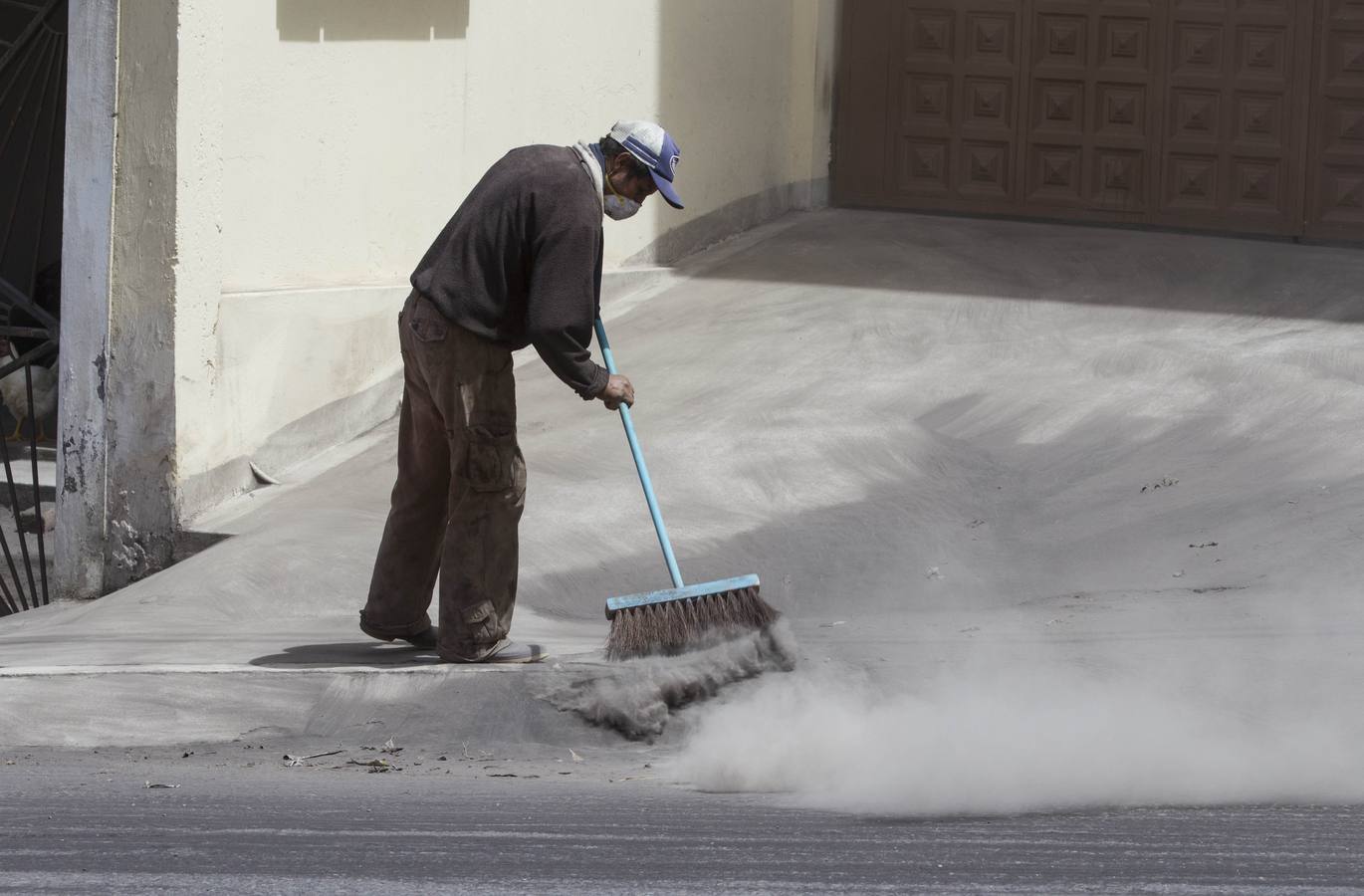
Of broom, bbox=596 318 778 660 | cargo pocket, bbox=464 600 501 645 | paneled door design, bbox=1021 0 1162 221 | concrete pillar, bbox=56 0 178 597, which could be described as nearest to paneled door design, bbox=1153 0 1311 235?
paneled door design, bbox=1021 0 1162 221

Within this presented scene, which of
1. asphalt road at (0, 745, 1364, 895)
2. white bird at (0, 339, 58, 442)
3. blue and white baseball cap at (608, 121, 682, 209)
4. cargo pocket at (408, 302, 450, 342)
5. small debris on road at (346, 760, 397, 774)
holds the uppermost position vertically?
blue and white baseball cap at (608, 121, 682, 209)

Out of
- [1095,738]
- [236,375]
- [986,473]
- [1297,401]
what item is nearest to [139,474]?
[236,375]

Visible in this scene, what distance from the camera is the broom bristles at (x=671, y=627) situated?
180 inches

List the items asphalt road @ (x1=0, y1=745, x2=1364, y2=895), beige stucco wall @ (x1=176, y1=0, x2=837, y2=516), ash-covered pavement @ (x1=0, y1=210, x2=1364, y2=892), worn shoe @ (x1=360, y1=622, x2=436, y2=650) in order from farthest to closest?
beige stucco wall @ (x1=176, y1=0, x2=837, y2=516) → worn shoe @ (x1=360, y1=622, x2=436, y2=650) → ash-covered pavement @ (x1=0, y1=210, x2=1364, y2=892) → asphalt road @ (x1=0, y1=745, x2=1364, y2=895)

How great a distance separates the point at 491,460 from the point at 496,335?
0.34 meters

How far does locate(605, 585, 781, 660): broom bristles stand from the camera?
4.57 meters

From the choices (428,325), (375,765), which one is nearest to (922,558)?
(428,325)

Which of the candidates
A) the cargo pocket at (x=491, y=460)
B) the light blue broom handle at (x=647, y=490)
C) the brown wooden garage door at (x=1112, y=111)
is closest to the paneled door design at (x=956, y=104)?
the brown wooden garage door at (x=1112, y=111)

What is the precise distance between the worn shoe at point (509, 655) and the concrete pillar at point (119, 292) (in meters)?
2.10

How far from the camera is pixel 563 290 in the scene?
14.5 feet

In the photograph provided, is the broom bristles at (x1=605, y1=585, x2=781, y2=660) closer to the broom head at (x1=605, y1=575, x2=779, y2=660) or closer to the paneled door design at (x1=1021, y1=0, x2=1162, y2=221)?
the broom head at (x1=605, y1=575, x2=779, y2=660)

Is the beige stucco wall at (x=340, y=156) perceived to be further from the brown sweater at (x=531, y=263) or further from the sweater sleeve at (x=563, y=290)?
the sweater sleeve at (x=563, y=290)

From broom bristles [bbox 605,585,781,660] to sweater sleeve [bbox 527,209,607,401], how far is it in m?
0.70

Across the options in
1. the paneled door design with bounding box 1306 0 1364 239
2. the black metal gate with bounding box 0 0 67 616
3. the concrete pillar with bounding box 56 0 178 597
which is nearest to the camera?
the concrete pillar with bounding box 56 0 178 597
